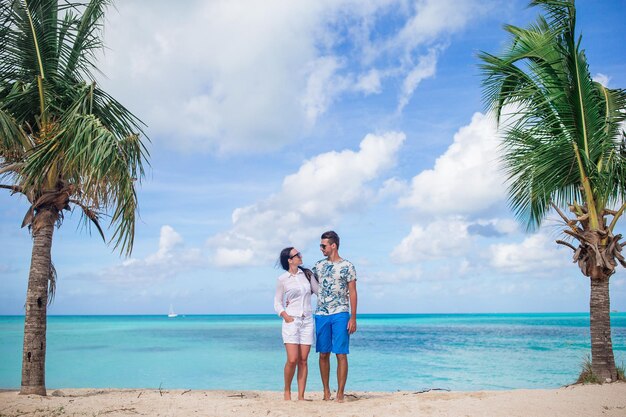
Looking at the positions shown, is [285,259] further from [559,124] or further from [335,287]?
[559,124]

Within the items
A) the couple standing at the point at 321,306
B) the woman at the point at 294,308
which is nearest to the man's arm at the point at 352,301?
the couple standing at the point at 321,306

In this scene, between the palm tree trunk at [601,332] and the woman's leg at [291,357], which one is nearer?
the woman's leg at [291,357]

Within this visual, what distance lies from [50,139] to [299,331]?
428 cm

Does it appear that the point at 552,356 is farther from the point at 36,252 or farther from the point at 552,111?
the point at 36,252

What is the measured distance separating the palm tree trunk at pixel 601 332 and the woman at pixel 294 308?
4606mm

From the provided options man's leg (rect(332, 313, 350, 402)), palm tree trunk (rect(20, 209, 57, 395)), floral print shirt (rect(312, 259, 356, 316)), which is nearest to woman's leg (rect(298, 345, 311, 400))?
man's leg (rect(332, 313, 350, 402))

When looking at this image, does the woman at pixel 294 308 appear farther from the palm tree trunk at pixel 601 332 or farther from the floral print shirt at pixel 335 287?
the palm tree trunk at pixel 601 332

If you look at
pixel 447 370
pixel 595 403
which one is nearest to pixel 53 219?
pixel 595 403

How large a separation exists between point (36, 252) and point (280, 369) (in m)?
10.5

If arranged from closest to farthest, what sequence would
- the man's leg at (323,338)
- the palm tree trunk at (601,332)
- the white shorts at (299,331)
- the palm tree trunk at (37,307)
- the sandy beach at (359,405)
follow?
the sandy beach at (359,405) → the white shorts at (299,331) → the man's leg at (323,338) → the palm tree trunk at (37,307) → the palm tree trunk at (601,332)

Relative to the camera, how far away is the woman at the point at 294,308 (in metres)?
6.62

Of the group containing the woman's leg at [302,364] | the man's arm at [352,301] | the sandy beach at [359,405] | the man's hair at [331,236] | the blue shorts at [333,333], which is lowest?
the sandy beach at [359,405]

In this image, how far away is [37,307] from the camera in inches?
301

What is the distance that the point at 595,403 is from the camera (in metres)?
6.31
